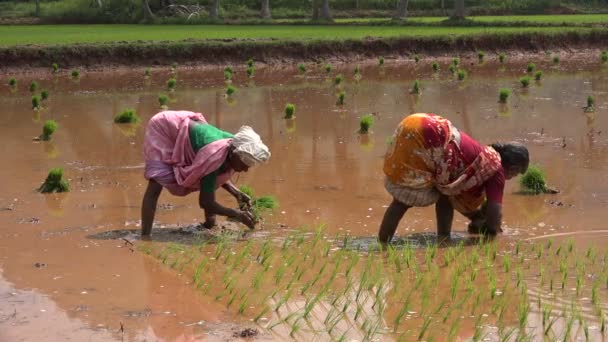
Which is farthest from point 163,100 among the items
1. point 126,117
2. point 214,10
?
point 214,10

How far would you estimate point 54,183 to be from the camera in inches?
380

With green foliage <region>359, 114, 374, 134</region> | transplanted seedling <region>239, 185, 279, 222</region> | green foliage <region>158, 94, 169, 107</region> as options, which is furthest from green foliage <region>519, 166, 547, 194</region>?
green foliage <region>158, 94, 169, 107</region>

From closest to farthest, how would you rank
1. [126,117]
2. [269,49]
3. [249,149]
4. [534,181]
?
[249,149] < [534,181] < [126,117] < [269,49]

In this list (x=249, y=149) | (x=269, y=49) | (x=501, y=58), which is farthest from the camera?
(x=501, y=58)

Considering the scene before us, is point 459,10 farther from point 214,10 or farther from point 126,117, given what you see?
point 126,117

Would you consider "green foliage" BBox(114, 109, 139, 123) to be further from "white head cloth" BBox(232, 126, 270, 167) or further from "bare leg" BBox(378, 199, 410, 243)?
"bare leg" BBox(378, 199, 410, 243)

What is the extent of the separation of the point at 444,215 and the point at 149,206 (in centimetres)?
237

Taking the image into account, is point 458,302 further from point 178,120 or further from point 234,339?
point 178,120

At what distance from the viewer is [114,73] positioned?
80.1 ft

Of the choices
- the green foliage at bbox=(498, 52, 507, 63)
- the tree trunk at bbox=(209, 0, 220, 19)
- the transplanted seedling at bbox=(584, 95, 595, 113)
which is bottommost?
the green foliage at bbox=(498, 52, 507, 63)

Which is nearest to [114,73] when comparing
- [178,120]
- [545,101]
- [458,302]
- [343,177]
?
[545,101]

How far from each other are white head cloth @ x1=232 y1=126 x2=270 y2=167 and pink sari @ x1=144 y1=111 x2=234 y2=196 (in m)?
0.12

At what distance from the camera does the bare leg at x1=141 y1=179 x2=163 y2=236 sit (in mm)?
7770

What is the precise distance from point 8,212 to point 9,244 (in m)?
1.29
